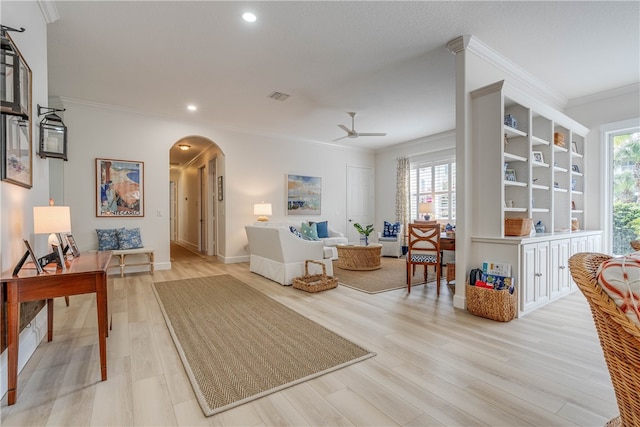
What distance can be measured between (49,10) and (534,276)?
5.30m

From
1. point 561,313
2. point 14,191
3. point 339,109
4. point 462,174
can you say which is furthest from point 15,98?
point 561,313

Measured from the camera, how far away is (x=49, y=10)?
2.59 m

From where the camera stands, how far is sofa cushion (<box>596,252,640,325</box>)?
2.31ft

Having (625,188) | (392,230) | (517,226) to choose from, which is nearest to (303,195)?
(392,230)

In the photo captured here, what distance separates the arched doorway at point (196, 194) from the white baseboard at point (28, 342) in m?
4.01

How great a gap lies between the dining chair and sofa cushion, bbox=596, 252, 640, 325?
3.18m

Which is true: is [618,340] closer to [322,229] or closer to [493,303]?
[493,303]

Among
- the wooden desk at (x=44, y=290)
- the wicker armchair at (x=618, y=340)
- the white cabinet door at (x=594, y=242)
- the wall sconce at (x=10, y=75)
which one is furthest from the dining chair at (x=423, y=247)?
the wall sconce at (x=10, y=75)

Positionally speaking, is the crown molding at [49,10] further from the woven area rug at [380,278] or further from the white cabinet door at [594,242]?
the white cabinet door at [594,242]

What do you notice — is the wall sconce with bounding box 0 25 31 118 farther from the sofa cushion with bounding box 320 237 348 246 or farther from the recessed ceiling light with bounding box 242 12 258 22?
the sofa cushion with bounding box 320 237 348 246

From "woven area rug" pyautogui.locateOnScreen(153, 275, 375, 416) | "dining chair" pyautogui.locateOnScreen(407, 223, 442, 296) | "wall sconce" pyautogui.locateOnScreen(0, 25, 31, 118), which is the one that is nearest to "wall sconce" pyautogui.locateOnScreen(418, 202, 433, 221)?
"dining chair" pyautogui.locateOnScreen(407, 223, 442, 296)

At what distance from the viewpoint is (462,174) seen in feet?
10.5

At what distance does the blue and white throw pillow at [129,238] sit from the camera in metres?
4.91

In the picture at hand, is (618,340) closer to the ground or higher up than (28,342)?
Result: higher up
